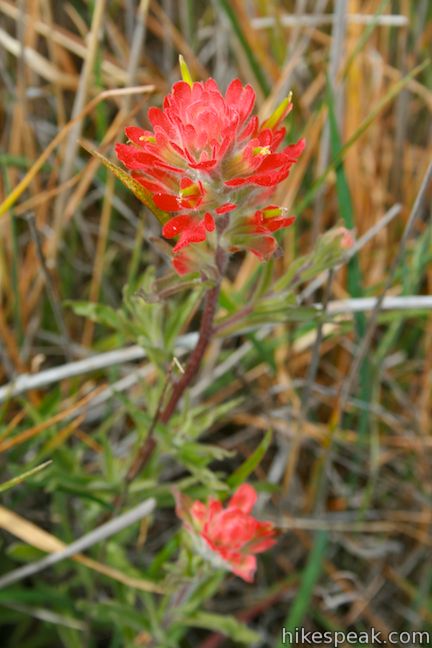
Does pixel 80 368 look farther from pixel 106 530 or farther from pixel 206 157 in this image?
pixel 206 157

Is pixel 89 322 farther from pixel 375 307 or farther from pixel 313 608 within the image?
pixel 313 608

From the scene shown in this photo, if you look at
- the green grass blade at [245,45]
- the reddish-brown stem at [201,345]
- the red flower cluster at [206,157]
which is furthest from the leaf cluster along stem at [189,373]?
the green grass blade at [245,45]

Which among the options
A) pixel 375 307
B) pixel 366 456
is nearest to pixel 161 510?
pixel 366 456

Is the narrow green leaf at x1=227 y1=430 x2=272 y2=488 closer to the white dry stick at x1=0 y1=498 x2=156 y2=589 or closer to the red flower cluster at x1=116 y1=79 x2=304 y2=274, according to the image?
the white dry stick at x1=0 y1=498 x2=156 y2=589

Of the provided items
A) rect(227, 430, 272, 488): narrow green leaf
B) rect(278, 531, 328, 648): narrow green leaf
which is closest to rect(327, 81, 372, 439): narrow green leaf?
rect(278, 531, 328, 648): narrow green leaf
